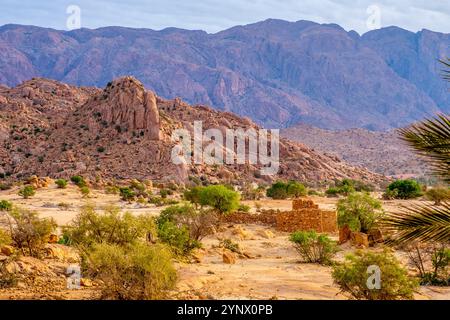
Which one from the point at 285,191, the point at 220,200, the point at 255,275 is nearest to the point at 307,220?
the point at 220,200

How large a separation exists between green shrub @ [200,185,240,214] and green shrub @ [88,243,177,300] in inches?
736

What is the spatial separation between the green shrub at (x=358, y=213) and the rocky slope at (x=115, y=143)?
3480 cm

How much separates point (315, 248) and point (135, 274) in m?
9.57

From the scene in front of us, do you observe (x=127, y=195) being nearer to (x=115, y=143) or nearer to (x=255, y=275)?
(x=115, y=143)

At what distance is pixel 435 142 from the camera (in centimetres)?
863

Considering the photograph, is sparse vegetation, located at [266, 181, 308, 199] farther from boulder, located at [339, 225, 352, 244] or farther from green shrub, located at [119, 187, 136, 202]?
boulder, located at [339, 225, 352, 244]

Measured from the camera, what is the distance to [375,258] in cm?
1266

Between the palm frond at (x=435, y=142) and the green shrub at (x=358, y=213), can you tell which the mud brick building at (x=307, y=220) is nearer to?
the green shrub at (x=358, y=213)

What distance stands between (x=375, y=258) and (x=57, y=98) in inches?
3096

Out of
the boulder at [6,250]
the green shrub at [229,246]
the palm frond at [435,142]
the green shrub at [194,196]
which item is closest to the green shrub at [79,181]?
the green shrub at [194,196]

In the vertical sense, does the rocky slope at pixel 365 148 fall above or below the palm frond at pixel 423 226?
below

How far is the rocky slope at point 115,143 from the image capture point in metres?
58.6
